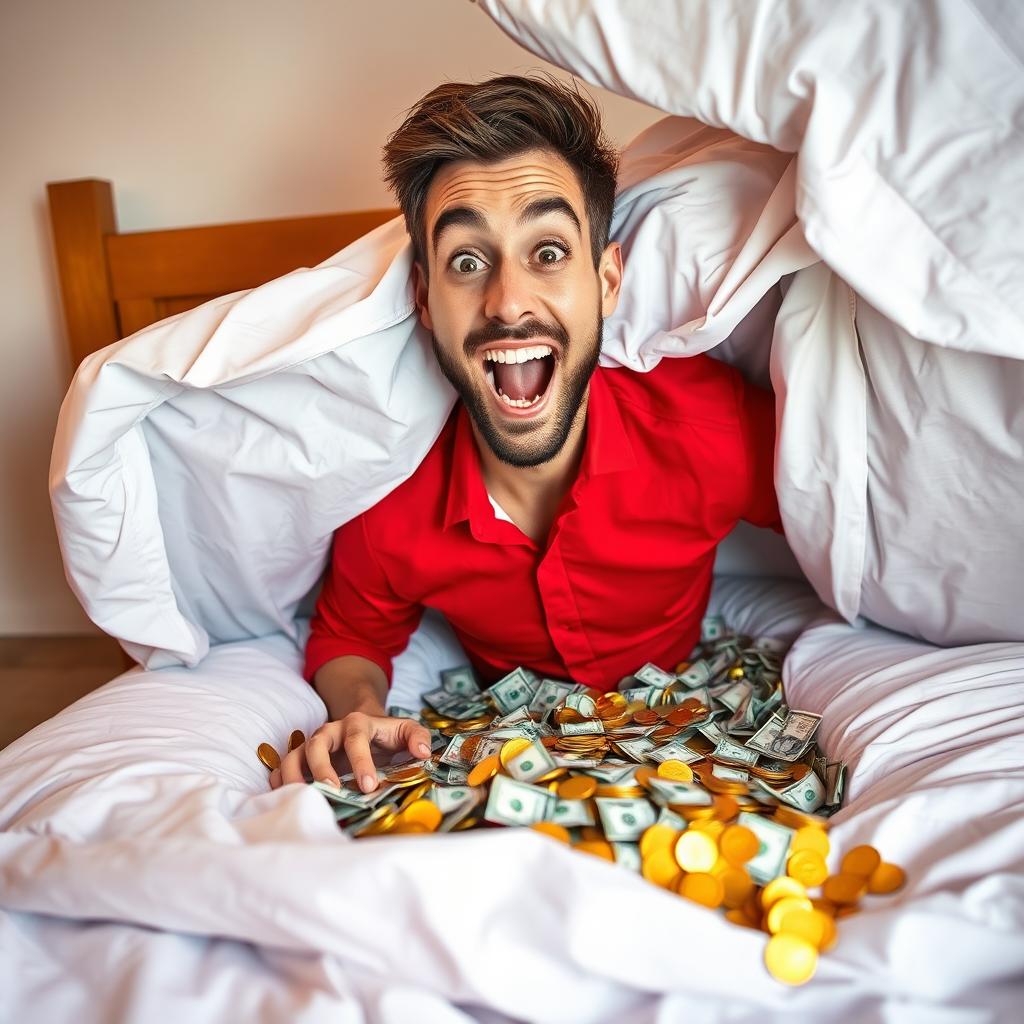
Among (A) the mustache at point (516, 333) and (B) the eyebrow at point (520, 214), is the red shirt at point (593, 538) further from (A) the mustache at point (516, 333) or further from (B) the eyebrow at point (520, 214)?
(B) the eyebrow at point (520, 214)

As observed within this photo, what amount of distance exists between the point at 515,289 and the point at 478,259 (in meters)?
0.10

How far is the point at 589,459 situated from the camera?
1.50 meters

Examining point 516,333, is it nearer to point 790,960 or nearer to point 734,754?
point 734,754

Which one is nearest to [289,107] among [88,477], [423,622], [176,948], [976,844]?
[88,477]

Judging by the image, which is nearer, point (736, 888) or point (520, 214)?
point (736, 888)

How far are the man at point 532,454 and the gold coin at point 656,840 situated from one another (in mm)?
436

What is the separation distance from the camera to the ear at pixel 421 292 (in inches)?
57.8

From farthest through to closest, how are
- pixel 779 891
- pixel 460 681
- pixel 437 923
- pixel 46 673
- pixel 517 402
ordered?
pixel 46 673
pixel 460 681
pixel 517 402
pixel 779 891
pixel 437 923

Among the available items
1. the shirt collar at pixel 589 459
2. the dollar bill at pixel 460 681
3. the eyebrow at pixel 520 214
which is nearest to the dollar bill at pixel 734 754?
the shirt collar at pixel 589 459

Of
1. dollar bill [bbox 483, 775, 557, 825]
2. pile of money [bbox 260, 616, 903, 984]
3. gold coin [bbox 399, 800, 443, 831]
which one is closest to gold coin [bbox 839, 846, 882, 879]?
pile of money [bbox 260, 616, 903, 984]

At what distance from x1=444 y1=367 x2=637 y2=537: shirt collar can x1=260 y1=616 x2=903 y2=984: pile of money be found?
0.34 metres

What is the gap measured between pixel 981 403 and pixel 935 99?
41 centimetres

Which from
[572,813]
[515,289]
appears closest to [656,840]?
[572,813]

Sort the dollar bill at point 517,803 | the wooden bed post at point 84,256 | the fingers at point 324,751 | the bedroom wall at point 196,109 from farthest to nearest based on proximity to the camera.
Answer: the wooden bed post at point 84,256, the bedroom wall at point 196,109, the fingers at point 324,751, the dollar bill at point 517,803
